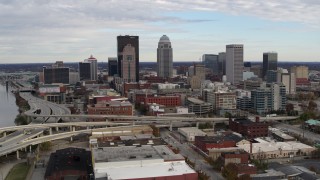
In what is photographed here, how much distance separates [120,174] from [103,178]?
0.75 metres

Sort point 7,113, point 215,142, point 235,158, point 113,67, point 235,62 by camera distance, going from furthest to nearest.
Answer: point 113,67 < point 235,62 < point 7,113 < point 215,142 < point 235,158

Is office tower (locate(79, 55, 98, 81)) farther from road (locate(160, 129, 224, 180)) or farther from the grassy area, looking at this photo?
the grassy area

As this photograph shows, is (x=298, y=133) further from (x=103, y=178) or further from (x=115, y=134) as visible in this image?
(x=103, y=178)

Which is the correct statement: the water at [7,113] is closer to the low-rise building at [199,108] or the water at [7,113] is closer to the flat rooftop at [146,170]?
the low-rise building at [199,108]

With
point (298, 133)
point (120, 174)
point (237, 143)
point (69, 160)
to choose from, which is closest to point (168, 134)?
point (237, 143)

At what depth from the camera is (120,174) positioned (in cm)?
1823

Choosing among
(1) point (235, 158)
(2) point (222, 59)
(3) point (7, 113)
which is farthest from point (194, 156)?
(2) point (222, 59)

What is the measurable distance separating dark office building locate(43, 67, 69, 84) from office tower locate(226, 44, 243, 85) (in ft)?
112

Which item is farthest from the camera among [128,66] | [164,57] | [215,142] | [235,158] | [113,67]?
[113,67]

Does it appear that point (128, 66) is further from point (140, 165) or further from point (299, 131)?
point (140, 165)

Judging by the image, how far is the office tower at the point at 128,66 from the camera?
254ft

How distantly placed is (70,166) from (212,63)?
295ft

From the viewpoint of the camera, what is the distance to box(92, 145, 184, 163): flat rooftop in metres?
20.3

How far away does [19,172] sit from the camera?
74.2 ft
